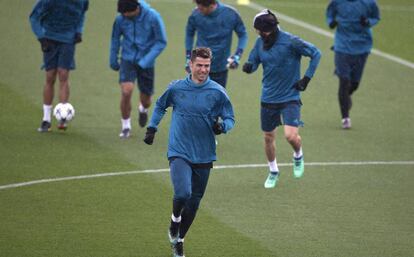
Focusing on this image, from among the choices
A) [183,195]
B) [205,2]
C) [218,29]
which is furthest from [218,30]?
[183,195]

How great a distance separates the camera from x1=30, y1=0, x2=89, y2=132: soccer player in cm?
2095

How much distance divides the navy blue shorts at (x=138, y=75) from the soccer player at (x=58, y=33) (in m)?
1.01

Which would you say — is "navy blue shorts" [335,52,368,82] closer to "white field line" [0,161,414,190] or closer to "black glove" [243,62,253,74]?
"white field line" [0,161,414,190]

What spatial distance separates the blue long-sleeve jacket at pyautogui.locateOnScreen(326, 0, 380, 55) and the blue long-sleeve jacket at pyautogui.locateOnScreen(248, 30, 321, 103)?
18.5 feet

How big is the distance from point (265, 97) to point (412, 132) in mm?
5927

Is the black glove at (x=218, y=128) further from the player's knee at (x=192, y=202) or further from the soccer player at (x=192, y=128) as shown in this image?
the player's knee at (x=192, y=202)

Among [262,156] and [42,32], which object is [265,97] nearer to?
[262,156]

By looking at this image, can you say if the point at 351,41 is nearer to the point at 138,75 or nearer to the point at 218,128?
the point at 138,75

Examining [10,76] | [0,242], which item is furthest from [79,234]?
[10,76]

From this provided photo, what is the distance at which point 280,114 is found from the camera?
1759 centimetres

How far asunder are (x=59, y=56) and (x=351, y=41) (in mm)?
5716

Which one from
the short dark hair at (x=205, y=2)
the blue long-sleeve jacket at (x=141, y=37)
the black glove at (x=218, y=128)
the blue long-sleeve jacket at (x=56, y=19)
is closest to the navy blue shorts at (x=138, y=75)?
the blue long-sleeve jacket at (x=141, y=37)

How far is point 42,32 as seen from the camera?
2089 centimetres

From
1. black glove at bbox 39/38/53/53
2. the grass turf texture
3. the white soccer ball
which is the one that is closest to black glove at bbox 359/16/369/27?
the grass turf texture
